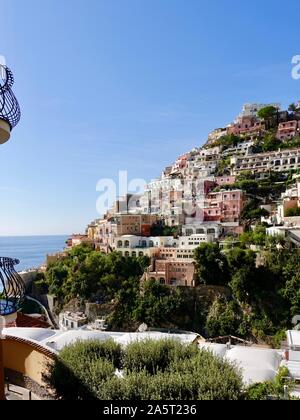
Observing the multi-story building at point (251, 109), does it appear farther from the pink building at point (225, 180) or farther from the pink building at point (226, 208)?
the pink building at point (226, 208)

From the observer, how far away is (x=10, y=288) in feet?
15.6

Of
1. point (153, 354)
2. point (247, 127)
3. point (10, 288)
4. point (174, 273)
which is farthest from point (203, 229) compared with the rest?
point (247, 127)

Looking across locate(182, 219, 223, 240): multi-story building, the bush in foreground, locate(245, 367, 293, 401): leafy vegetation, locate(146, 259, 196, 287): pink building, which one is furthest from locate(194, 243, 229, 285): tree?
locate(245, 367, 293, 401): leafy vegetation

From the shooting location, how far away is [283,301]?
74.6 ft

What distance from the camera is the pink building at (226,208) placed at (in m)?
34.3

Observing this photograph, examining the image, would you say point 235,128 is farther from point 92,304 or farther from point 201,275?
point 92,304

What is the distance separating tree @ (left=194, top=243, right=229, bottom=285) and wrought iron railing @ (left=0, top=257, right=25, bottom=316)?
22171 millimetres

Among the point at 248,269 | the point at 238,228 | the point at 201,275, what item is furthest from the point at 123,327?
the point at 238,228

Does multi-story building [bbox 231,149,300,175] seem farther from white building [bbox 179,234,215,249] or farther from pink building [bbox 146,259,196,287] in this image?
pink building [bbox 146,259,196,287]

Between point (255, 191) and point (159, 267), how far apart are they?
15527 mm

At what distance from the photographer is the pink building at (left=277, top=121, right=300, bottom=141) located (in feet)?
158

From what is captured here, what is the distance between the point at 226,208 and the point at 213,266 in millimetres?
10510

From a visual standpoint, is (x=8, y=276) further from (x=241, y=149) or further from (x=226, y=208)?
(x=241, y=149)

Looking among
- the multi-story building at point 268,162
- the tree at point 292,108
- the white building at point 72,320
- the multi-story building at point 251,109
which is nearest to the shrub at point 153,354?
the white building at point 72,320
